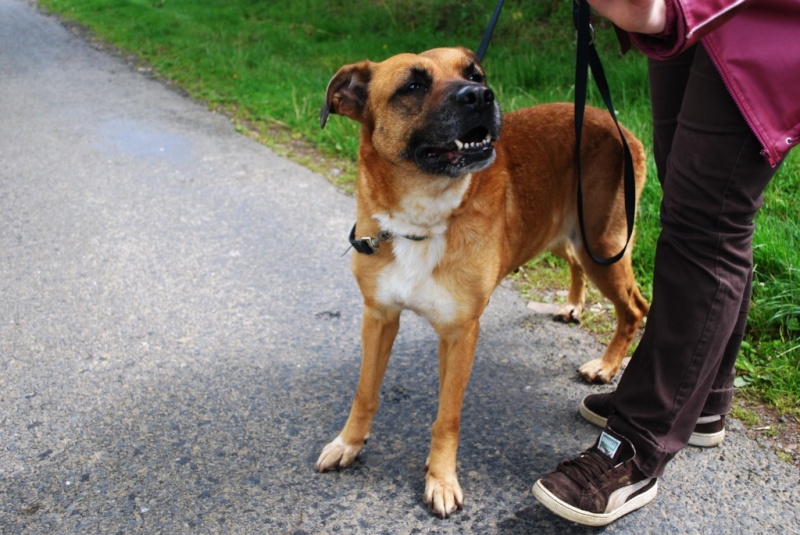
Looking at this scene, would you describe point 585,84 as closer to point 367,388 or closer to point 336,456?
point 367,388

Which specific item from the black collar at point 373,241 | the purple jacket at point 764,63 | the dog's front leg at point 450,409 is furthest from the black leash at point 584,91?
the black collar at point 373,241

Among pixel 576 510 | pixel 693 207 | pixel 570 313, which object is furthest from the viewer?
pixel 570 313

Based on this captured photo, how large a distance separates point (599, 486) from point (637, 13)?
145 centimetres

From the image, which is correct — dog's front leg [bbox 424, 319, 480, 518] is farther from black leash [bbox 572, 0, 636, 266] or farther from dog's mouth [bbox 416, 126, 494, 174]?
black leash [bbox 572, 0, 636, 266]

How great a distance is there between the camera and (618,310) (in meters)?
3.31

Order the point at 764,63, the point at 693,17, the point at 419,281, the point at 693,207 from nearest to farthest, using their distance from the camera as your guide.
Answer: the point at 693,17 → the point at 764,63 → the point at 693,207 → the point at 419,281

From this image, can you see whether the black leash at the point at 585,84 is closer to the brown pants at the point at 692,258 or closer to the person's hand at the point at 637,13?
the brown pants at the point at 692,258

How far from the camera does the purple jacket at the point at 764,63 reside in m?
1.96

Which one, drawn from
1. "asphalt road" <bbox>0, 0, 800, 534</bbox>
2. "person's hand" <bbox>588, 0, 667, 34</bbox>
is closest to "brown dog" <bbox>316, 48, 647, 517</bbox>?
"asphalt road" <bbox>0, 0, 800, 534</bbox>

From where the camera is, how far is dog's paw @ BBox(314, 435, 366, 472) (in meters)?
2.70

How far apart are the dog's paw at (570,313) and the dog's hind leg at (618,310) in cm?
46

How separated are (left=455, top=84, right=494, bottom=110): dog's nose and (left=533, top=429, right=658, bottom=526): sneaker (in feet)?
3.86

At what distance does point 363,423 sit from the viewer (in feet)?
9.11

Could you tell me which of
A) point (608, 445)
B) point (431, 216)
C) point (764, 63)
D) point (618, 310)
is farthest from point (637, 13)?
point (618, 310)
